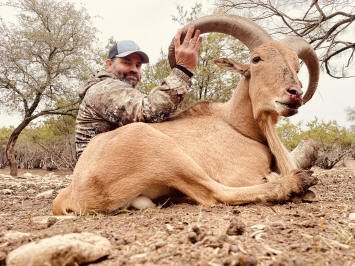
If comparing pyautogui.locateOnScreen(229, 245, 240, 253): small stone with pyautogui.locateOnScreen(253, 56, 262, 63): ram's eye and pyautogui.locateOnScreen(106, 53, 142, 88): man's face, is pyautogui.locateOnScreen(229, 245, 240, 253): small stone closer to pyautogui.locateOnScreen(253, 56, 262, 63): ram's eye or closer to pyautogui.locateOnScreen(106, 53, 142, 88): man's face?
pyautogui.locateOnScreen(253, 56, 262, 63): ram's eye

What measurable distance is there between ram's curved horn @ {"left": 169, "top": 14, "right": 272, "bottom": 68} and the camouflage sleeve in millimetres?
560

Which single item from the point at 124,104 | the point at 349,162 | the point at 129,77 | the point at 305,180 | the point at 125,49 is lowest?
the point at 349,162

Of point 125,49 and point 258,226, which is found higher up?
point 125,49

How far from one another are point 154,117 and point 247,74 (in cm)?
122

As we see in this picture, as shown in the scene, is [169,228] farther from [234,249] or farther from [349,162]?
[349,162]

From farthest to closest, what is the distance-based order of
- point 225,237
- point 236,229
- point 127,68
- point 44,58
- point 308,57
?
point 44,58, point 308,57, point 127,68, point 236,229, point 225,237

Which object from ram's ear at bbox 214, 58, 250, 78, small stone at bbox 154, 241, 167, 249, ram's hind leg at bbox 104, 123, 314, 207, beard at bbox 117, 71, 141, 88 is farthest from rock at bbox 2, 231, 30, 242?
ram's ear at bbox 214, 58, 250, 78

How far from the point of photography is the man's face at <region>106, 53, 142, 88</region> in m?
3.87

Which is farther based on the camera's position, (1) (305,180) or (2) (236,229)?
(1) (305,180)

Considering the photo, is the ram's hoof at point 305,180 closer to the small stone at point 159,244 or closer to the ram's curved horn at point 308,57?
the small stone at point 159,244

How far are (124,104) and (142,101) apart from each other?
0.65 feet

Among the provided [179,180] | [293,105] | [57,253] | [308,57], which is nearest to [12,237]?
[57,253]

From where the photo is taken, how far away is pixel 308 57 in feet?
13.4

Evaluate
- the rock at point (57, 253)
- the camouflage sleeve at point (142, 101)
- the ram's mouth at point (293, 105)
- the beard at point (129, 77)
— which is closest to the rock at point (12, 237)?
the rock at point (57, 253)
